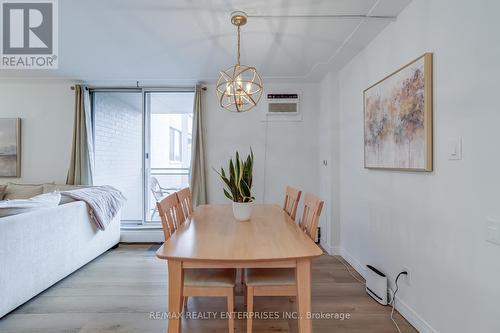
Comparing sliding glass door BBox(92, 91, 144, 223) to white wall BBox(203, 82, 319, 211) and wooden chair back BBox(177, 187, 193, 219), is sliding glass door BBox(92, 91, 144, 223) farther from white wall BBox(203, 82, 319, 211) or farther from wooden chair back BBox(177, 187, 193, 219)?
wooden chair back BBox(177, 187, 193, 219)

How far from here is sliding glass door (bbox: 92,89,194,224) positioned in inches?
157

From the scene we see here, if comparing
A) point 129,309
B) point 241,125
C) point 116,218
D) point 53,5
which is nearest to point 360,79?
point 241,125

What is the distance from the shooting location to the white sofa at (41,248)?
1.95 m

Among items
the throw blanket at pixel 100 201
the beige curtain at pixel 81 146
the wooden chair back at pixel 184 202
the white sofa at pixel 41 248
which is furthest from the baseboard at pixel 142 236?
the wooden chair back at pixel 184 202

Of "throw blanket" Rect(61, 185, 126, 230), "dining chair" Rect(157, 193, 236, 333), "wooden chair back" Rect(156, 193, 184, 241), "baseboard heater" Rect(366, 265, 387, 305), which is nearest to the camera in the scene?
"dining chair" Rect(157, 193, 236, 333)

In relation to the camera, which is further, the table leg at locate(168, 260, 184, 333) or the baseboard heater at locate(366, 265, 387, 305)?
the baseboard heater at locate(366, 265, 387, 305)

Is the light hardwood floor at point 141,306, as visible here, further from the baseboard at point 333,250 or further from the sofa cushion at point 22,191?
the sofa cushion at point 22,191

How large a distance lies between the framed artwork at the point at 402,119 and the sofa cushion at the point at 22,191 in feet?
13.6

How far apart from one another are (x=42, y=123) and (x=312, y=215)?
13.9 feet

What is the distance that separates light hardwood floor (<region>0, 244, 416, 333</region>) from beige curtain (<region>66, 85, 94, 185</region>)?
4.60ft

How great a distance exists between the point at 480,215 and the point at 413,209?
1.80 ft

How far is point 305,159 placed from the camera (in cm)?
389

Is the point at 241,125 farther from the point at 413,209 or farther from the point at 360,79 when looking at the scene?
the point at 413,209

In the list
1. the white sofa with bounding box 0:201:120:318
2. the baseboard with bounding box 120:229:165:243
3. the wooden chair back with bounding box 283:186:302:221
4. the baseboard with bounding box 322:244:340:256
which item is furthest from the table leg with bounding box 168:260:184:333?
the baseboard with bounding box 120:229:165:243
